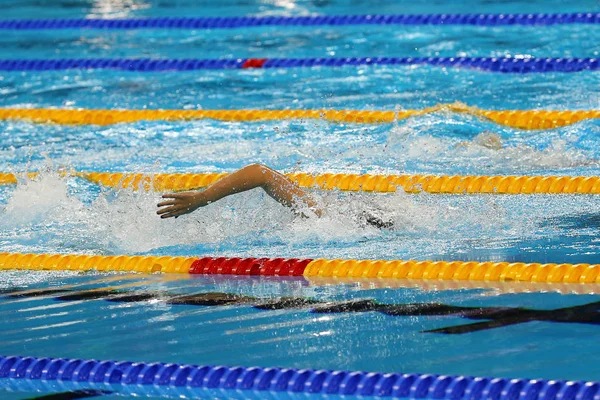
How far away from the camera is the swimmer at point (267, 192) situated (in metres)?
3.93

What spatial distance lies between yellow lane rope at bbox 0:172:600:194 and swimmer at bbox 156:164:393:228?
0.41 m

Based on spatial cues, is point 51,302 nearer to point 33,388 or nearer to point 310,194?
point 33,388

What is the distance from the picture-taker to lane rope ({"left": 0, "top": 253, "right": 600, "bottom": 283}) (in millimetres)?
3572

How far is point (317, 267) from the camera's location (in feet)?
12.6

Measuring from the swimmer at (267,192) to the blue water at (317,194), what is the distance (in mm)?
51

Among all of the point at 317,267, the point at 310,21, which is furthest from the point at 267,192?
the point at 310,21

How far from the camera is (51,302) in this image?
369 centimetres

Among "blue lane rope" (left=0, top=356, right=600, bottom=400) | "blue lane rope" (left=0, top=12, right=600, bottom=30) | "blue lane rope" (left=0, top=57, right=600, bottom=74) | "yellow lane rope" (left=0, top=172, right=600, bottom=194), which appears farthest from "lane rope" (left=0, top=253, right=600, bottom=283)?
"blue lane rope" (left=0, top=12, right=600, bottom=30)

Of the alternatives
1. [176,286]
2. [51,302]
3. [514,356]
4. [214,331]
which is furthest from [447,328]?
[51,302]

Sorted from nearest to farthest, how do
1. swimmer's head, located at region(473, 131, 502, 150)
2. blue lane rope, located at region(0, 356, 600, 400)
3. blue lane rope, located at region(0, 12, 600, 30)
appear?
blue lane rope, located at region(0, 356, 600, 400) → swimmer's head, located at region(473, 131, 502, 150) → blue lane rope, located at region(0, 12, 600, 30)

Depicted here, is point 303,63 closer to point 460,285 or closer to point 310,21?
point 310,21

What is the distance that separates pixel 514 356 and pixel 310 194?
1.64 metres

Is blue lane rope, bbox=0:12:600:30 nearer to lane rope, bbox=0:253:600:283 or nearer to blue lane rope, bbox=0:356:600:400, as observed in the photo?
lane rope, bbox=0:253:600:283

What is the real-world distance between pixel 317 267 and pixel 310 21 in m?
5.24
